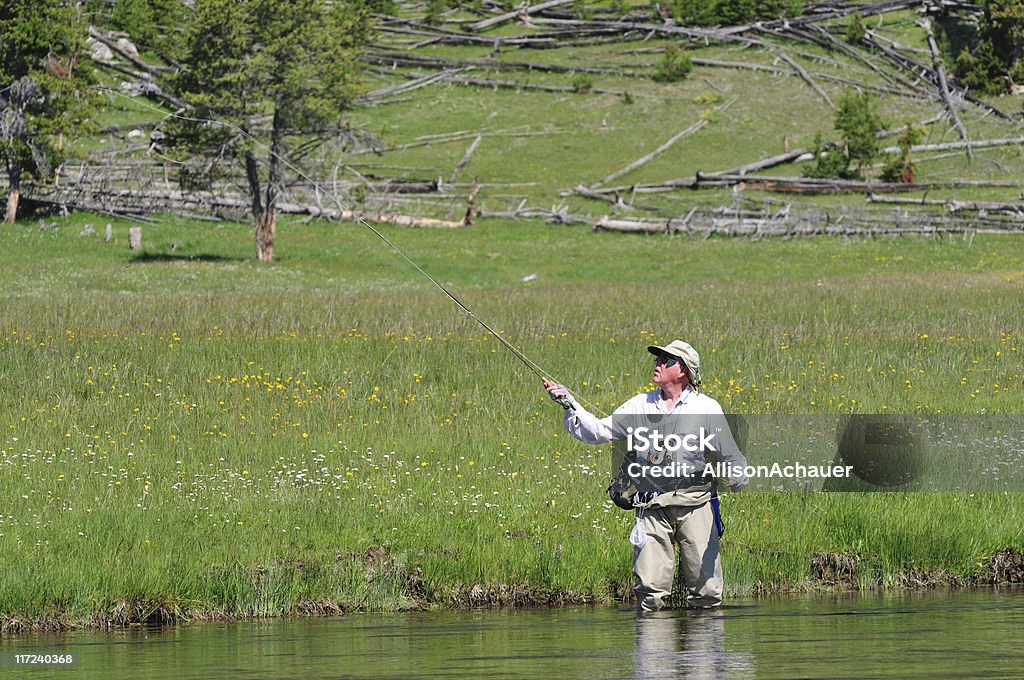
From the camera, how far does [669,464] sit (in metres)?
9.54

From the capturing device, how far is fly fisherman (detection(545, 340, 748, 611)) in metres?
9.39

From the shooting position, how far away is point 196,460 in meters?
13.7

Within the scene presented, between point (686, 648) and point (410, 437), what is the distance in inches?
250

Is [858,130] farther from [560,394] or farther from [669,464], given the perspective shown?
[560,394]

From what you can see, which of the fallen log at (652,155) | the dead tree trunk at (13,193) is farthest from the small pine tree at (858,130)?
the dead tree trunk at (13,193)

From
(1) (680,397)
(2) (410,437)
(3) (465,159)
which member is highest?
(3) (465,159)

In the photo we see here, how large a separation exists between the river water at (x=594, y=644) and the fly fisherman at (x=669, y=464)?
378 mm

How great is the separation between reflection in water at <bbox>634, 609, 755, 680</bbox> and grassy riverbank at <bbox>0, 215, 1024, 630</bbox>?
3.65 ft

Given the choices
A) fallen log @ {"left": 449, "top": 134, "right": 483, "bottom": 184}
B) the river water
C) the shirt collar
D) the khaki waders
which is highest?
fallen log @ {"left": 449, "top": 134, "right": 483, "bottom": 184}

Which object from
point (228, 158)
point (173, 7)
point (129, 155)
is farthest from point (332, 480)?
point (173, 7)

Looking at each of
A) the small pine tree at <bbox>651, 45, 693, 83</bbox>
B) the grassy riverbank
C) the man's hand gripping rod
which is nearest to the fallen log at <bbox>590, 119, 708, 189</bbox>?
the small pine tree at <bbox>651, 45, 693, 83</bbox>

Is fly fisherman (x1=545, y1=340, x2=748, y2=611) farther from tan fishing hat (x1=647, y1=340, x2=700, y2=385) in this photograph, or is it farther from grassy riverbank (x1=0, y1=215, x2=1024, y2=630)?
grassy riverbank (x1=0, y1=215, x2=1024, y2=630)

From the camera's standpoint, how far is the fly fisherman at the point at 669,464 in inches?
370

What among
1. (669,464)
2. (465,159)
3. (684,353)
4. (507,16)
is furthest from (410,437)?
(507,16)
